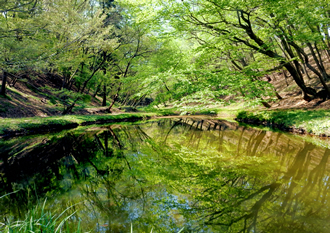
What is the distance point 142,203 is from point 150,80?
7821 mm

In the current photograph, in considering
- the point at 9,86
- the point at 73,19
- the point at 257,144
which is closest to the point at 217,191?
the point at 257,144

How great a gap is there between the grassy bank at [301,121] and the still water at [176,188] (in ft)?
13.5

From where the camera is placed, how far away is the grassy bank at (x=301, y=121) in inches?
409

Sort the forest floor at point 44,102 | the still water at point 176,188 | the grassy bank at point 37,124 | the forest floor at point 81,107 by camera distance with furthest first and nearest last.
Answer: the forest floor at point 44,102, the forest floor at point 81,107, the grassy bank at point 37,124, the still water at point 176,188

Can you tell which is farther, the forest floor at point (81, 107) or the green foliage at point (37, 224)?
the forest floor at point (81, 107)

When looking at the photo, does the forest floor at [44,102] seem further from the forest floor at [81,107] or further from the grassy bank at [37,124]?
the grassy bank at [37,124]

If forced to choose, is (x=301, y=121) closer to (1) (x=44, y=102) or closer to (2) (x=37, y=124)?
(2) (x=37, y=124)

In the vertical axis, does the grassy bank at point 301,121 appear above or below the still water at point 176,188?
above

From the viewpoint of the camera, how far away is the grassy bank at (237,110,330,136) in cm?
1040

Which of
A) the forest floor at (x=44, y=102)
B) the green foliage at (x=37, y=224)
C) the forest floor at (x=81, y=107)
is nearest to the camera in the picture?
the green foliage at (x=37, y=224)

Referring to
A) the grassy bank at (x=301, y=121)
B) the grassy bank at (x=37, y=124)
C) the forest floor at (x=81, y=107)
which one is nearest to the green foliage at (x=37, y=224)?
the grassy bank at (x=37, y=124)

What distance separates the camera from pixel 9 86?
1773cm

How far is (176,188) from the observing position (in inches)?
162

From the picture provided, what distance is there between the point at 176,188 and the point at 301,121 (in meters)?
11.3
